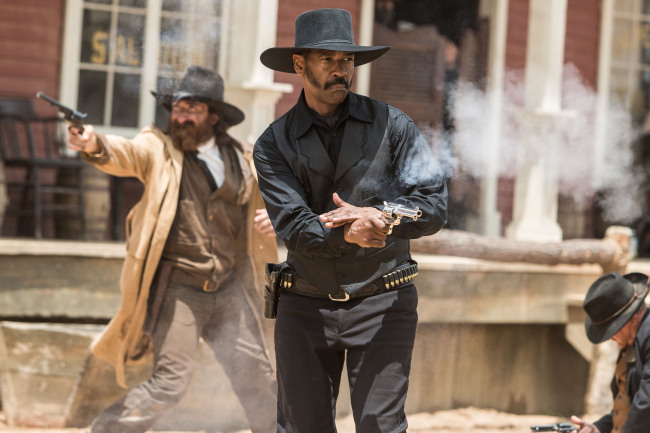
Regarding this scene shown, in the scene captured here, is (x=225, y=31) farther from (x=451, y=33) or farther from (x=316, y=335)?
(x=316, y=335)

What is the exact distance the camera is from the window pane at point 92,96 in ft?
29.0

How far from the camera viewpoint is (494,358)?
743 cm

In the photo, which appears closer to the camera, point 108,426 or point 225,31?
point 108,426

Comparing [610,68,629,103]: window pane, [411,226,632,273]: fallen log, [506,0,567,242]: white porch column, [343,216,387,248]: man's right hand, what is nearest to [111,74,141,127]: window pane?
[411,226,632,273]: fallen log

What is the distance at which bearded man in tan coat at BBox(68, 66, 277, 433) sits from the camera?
477 centimetres

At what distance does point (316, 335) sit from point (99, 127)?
6044 mm

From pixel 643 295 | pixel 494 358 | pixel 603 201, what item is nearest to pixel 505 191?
pixel 603 201

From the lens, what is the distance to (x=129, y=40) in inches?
359

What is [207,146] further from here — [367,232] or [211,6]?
[211,6]

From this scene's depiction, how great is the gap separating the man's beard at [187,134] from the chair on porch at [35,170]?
3.05m

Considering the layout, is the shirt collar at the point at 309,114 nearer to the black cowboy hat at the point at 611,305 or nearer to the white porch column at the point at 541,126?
the black cowboy hat at the point at 611,305

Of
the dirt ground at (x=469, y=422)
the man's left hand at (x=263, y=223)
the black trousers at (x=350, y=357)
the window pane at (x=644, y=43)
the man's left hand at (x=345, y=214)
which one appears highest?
the window pane at (x=644, y=43)

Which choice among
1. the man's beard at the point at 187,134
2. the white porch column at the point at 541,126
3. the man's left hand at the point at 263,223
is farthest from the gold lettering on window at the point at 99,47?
the man's left hand at the point at 263,223

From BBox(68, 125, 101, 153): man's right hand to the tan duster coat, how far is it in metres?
0.13
